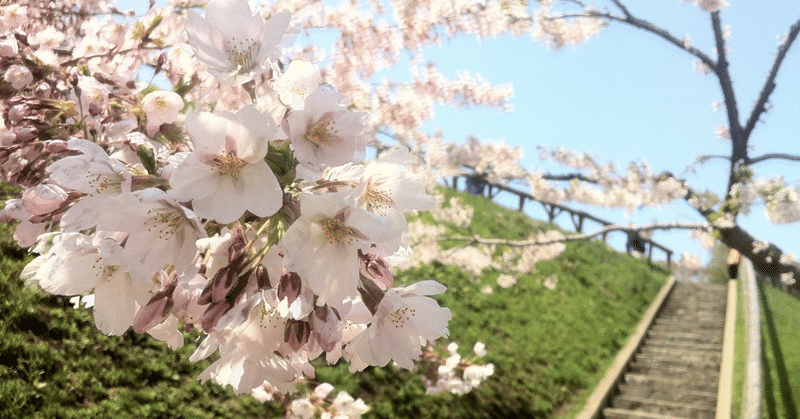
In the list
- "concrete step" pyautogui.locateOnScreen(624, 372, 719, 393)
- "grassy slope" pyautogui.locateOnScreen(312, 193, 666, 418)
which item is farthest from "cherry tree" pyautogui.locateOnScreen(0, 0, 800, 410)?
"concrete step" pyautogui.locateOnScreen(624, 372, 719, 393)

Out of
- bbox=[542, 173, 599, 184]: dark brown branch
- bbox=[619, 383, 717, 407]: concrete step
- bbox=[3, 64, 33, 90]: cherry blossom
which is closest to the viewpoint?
bbox=[3, 64, 33, 90]: cherry blossom

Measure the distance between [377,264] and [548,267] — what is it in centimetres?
1095

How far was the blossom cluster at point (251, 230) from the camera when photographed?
2.83 feet

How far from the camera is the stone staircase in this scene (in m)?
7.31

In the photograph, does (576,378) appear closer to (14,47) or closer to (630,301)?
(630,301)

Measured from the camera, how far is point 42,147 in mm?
1730

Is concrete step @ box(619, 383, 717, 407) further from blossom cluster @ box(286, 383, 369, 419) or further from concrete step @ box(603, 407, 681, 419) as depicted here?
blossom cluster @ box(286, 383, 369, 419)

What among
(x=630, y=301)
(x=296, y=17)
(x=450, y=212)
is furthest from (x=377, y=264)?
(x=630, y=301)

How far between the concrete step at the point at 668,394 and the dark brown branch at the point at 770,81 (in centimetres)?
384

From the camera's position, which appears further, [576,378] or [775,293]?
[775,293]

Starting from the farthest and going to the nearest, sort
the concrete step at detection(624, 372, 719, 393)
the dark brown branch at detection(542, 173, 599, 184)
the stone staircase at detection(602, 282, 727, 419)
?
the concrete step at detection(624, 372, 719, 393) → the stone staircase at detection(602, 282, 727, 419) → the dark brown branch at detection(542, 173, 599, 184)

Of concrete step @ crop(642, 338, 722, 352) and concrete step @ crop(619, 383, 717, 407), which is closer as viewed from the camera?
concrete step @ crop(619, 383, 717, 407)

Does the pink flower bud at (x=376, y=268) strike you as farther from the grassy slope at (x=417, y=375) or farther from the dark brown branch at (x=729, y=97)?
the dark brown branch at (x=729, y=97)

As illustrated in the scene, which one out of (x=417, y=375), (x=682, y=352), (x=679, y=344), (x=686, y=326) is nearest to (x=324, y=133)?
(x=417, y=375)
